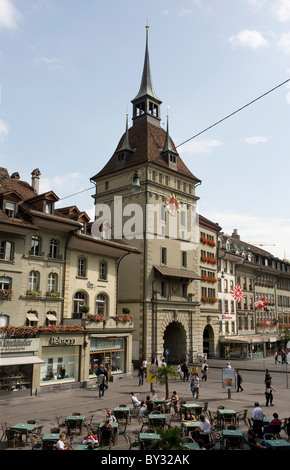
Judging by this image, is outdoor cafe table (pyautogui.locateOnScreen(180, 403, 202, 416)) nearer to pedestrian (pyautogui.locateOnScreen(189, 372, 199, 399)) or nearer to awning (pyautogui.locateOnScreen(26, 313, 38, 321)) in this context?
pedestrian (pyautogui.locateOnScreen(189, 372, 199, 399))

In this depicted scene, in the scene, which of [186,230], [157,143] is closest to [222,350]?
[186,230]

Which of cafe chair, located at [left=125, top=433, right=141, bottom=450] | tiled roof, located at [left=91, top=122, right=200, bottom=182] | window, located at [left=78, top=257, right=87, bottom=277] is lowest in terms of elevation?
cafe chair, located at [left=125, top=433, right=141, bottom=450]

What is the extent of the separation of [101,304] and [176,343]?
14926 millimetres

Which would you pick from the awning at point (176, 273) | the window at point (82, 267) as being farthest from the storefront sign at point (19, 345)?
the awning at point (176, 273)

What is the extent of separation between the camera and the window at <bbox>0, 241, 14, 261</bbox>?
27.1 meters

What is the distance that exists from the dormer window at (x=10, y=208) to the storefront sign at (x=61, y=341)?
8.81 metres

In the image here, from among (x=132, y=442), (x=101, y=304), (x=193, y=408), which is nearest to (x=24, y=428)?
(x=132, y=442)

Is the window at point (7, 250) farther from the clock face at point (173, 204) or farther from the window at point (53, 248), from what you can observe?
the clock face at point (173, 204)

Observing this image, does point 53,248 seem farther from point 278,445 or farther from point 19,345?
point 278,445

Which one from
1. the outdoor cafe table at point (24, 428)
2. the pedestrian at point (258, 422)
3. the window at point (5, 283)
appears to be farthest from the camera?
the window at point (5, 283)

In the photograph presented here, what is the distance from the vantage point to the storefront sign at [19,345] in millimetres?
24794

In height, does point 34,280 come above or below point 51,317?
above

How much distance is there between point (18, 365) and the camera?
26.0m

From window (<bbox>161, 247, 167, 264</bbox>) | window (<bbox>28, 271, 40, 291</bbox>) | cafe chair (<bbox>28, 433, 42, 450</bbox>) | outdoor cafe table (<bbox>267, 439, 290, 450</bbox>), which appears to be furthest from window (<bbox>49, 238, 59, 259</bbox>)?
outdoor cafe table (<bbox>267, 439, 290, 450</bbox>)
